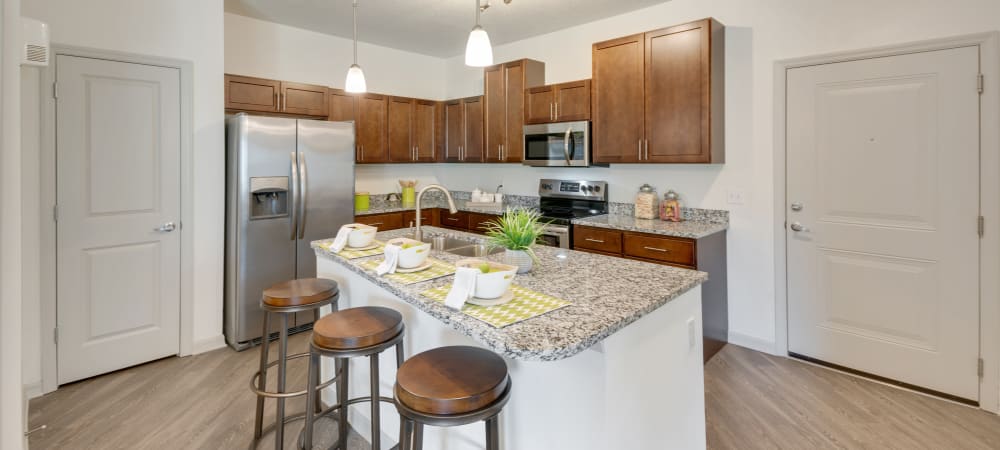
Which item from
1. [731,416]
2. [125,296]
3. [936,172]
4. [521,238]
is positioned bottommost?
[731,416]

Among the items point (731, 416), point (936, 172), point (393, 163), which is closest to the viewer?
point (731, 416)

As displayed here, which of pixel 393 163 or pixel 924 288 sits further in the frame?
pixel 393 163

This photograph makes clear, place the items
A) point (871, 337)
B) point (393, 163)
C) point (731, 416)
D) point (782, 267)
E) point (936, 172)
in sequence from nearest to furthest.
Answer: point (731, 416)
point (936, 172)
point (871, 337)
point (782, 267)
point (393, 163)

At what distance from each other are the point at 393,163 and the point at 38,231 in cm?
280

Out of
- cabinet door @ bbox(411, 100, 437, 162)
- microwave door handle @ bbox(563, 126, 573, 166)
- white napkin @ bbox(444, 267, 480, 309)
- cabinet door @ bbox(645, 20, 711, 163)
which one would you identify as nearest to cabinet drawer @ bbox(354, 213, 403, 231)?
cabinet door @ bbox(411, 100, 437, 162)

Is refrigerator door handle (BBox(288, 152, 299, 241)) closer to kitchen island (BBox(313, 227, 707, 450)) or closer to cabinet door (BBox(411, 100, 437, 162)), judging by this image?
cabinet door (BBox(411, 100, 437, 162))

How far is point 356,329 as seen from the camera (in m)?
1.69

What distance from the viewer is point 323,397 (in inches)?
105

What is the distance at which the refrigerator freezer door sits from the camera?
11.1ft

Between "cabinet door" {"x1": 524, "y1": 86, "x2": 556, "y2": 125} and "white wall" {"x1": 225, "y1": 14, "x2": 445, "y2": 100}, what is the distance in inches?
66.1

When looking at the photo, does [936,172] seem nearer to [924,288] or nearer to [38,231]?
[924,288]

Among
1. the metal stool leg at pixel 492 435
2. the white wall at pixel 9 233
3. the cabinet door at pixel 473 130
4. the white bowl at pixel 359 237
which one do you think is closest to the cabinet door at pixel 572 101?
the cabinet door at pixel 473 130

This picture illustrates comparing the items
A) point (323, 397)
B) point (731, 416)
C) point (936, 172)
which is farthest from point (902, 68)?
point (323, 397)

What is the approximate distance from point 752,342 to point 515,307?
2725 millimetres
